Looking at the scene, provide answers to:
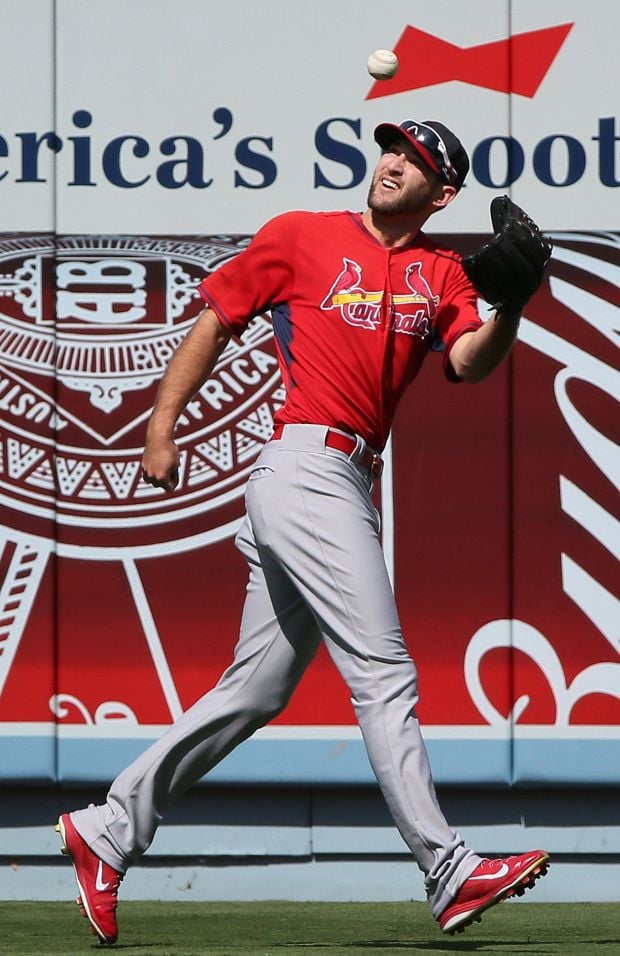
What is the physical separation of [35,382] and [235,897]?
1.76 metres

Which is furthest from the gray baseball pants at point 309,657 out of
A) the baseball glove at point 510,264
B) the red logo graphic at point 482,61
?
the red logo graphic at point 482,61

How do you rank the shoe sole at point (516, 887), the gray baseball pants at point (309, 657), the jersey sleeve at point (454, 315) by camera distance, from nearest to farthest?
1. the shoe sole at point (516, 887)
2. the gray baseball pants at point (309, 657)
3. the jersey sleeve at point (454, 315)

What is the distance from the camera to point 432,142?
11.3 feet

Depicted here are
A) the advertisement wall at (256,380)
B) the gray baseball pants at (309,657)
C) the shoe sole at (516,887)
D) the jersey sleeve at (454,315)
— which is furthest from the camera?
the advertisement wall at (256,380)

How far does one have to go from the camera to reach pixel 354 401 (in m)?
3.35

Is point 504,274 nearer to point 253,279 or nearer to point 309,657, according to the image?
point 253,279

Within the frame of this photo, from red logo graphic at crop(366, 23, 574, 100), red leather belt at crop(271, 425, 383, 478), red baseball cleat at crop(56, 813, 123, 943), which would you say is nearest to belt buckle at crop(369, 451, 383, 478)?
red leather belt at crop(271, 425, 383, 478)

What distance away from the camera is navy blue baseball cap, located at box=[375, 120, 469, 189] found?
342 cm

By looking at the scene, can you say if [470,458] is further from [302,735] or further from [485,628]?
[302,735]

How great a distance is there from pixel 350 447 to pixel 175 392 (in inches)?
15.2

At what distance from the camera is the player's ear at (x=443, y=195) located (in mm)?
3477

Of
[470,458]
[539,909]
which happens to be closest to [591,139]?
[470,458]

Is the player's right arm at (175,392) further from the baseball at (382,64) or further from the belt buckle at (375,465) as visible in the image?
the baseball at (382,64)

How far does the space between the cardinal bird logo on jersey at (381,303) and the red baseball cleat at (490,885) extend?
1.10 metres
